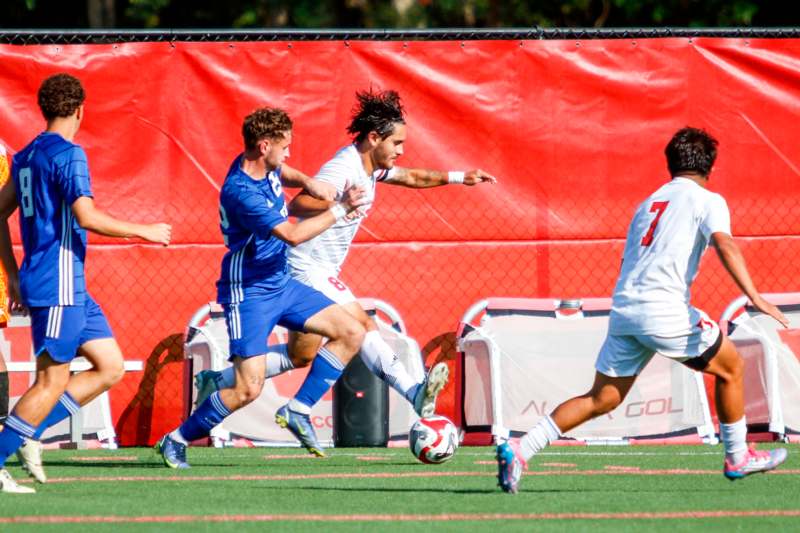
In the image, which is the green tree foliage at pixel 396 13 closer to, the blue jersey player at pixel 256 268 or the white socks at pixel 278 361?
the white socks at pixel 278 361

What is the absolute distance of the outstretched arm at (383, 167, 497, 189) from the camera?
10211 millimetres

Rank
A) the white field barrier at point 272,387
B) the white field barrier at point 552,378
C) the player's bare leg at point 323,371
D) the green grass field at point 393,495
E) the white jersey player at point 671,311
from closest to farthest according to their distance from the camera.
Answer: the green grass field at point 393,495 < the white jersey player at point 671,311 < the player's bare leg at point 323,371 < the white field barrier at point 272,387 < the white field barrier at point 552,378

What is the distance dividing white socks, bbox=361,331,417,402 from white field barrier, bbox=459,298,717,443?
1.61m

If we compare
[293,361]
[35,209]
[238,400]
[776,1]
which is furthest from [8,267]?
[776,1]

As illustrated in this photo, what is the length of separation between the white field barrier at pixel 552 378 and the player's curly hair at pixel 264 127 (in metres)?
2.89

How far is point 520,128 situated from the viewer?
38.5 feet

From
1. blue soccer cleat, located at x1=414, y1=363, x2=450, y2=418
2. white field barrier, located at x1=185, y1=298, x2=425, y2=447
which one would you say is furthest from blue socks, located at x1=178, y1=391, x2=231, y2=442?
white field barrier, located at x1=185, y1=298, x2=425, y2=447

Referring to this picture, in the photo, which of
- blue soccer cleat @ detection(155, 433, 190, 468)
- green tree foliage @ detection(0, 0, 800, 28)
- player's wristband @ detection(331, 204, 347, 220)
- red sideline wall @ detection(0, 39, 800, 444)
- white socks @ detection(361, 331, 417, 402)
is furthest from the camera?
green tree foliage @ detection(0, 0, 800, 28)

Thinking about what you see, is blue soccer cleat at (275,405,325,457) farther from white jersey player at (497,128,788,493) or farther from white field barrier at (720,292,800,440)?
white field barrier at (720,292,800,440)

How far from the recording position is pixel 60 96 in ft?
26.0

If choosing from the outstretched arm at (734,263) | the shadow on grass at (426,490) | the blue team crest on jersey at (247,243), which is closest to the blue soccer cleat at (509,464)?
the shadow on grass at (426,490)

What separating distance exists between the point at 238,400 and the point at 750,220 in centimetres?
478

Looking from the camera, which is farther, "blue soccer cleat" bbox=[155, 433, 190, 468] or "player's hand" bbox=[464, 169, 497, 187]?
"player's hand" bbox=[464, 169, 497, 187]

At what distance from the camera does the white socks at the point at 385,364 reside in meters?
9.66
